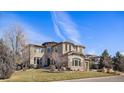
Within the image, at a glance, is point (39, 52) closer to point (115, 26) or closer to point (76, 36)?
point (76, 36)

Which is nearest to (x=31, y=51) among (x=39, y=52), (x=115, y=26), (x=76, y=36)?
(x=39, y=52)

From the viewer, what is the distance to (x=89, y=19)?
495 inches

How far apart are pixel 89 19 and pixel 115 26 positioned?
21.3 inches

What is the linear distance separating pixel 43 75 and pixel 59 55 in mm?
521

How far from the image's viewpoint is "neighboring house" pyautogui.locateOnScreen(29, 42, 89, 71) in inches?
498

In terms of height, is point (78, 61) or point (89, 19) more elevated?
point (89, 19)

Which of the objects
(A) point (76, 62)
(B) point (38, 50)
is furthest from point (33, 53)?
(A) point (76, 62)

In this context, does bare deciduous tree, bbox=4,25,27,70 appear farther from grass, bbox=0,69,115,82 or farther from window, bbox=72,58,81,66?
window, bbox=72,58,81,66

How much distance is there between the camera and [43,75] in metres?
12.6

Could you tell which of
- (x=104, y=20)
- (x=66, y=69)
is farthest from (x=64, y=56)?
(x=104, y=20)

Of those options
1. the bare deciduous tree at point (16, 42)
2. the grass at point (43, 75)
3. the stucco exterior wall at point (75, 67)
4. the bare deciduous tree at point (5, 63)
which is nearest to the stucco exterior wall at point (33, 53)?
the bare deciduous tree at point (16, 42)

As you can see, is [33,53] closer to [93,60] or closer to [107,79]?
[93,60]

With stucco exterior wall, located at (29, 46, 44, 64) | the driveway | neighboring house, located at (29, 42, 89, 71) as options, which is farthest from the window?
stucco exterior wall, located at (29, 46, 44, 64)

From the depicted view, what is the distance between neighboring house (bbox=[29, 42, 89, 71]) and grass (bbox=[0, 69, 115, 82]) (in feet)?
0.47
